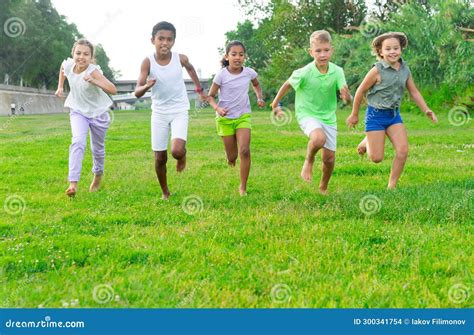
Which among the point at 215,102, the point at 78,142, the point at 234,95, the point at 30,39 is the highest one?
the point at 30,39

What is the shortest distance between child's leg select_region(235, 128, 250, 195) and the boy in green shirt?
57 centimetres

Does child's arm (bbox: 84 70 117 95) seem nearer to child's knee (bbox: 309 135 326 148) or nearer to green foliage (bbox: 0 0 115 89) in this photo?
child's knee (bbox: 309 135 326 148)

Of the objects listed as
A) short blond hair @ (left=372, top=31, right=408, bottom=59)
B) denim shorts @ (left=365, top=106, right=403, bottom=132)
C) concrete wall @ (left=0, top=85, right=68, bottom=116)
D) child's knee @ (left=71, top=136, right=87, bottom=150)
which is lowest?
concrete wall @ (left=0, top=85, right=68, bottom=116)

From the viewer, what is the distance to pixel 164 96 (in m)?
7.34

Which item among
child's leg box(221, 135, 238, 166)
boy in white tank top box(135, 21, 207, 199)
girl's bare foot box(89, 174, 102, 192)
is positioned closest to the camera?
boy in white tank top box(135, 21, 207, 199)

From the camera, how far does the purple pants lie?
7.43 metres

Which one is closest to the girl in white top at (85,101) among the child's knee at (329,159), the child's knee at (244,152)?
the child's knee at (244,152)

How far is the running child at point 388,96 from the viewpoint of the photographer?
735cm

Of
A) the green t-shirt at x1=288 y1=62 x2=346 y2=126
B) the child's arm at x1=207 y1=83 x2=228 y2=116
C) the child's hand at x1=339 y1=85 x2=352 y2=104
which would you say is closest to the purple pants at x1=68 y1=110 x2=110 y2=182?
the child's arm at x1=207 y1=83 x2=228 y2=116

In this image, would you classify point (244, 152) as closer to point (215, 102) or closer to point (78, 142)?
point (215, 102)

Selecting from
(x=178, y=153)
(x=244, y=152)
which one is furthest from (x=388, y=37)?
(x=178, y=153)

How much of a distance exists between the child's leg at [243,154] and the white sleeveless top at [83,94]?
6.63 ft

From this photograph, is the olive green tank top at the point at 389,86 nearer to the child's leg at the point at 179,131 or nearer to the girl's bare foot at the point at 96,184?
the child's leg at the point at 179,131

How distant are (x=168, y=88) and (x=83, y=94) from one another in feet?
4.54
